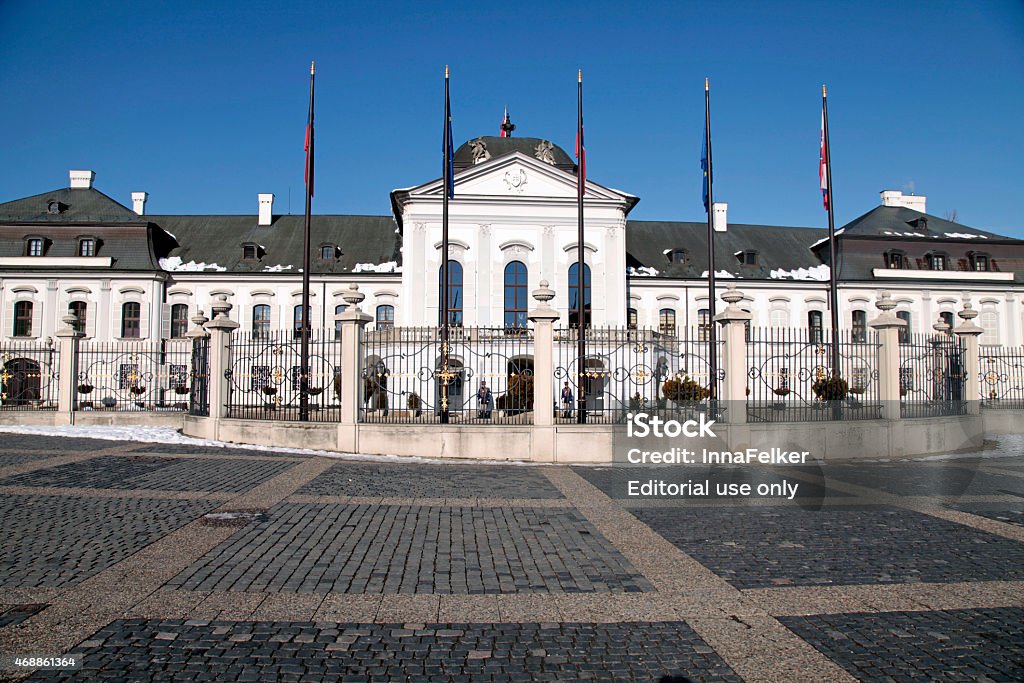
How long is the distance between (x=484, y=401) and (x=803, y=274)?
1496 inches

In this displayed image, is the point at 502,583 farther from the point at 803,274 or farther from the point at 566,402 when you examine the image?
the point at 803,274

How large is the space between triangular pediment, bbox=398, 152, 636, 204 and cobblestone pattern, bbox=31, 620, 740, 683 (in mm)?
32797

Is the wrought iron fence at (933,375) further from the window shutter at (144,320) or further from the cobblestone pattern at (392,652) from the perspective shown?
the window shutter at (144,320)

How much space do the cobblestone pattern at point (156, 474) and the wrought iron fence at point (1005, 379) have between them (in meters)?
17.0

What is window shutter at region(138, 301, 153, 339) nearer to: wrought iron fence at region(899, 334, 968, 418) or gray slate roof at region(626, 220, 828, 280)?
gray slate roof at region(626, 220, 828, 280)

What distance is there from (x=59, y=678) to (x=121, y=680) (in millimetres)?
324

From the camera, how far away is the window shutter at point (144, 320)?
41.1m

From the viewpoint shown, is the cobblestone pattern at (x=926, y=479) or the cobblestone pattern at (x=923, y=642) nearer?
the cobblestone pattern at (x=923, y=642)

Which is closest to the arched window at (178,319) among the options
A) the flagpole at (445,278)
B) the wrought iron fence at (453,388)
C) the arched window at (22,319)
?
the arched window at (22,319)

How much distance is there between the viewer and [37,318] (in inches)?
1583

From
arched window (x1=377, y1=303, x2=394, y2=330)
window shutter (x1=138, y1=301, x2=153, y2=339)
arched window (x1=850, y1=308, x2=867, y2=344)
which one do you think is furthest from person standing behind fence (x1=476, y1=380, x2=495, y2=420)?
arched window (x1=850, y1=308, x2=867, y2=344)

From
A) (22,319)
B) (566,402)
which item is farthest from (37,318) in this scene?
(566,402)

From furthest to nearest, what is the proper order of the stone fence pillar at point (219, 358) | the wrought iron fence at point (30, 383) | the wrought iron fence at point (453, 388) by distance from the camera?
the wrought iron fence at point (30, 383), the stone fence pillar at point (219, 358), the wrought iron fence at point (453, 388)

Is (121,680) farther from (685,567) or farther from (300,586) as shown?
(685,567)
